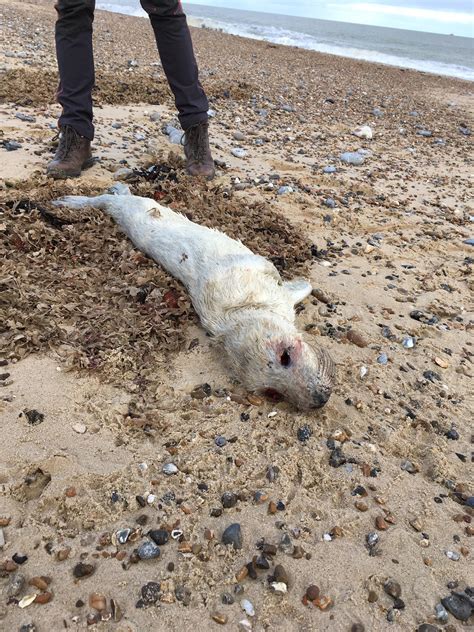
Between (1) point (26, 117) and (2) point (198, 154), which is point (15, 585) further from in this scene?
(1) point (26, 117)

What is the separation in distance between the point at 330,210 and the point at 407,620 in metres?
4.30

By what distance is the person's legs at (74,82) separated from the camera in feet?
16.4

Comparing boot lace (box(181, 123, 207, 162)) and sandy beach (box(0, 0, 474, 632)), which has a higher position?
boot lace (box(181, 123, 207, 162))

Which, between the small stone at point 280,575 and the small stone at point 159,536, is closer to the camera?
the small stone at point 280,575

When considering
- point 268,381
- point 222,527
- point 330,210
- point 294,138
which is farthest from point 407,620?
point 294,138

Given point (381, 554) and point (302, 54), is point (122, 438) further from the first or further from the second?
point (302, 54)

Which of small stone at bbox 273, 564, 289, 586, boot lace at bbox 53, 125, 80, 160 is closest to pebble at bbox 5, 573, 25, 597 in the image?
small stone at bbox 273, 564, 289, 586

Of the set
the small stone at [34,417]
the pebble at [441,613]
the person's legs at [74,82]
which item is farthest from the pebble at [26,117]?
the pebble at [441,613]

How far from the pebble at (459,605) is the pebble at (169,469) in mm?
1287

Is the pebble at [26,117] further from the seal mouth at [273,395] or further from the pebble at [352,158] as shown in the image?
the seal mouth at [273,395]

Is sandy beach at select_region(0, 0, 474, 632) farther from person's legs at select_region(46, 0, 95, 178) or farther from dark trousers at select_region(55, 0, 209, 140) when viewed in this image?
dark trousers at select_region(55, 0, 209, 140)

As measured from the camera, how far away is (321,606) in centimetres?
200

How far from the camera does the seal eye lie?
3.06 meters

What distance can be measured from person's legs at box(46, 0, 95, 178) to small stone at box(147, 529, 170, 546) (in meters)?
4.21
